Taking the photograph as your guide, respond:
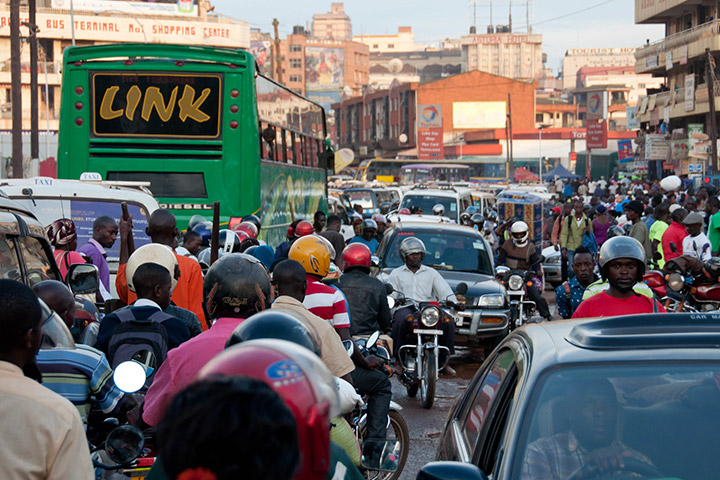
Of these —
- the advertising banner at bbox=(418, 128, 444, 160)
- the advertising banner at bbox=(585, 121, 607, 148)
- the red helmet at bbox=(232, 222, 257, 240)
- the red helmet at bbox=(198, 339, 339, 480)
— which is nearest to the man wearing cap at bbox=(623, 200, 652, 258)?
the red helmet at bbox=(232, 222, 257, 240)

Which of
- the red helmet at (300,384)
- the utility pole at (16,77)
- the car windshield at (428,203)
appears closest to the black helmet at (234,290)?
the red helmet at (300,384)

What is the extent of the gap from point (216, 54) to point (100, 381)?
37.6ft

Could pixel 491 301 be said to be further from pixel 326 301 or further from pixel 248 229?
pixel 326 301

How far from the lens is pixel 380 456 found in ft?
13.9

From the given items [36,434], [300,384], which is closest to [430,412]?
[36,434]

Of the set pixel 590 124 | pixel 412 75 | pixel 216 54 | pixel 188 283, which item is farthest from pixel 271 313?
pixel 412 75

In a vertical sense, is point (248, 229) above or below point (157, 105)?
below

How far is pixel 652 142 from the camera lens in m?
50.4

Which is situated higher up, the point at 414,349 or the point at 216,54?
the point at 216,54

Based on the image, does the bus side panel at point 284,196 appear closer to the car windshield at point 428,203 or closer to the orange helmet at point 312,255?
the car windshield at point 428,203

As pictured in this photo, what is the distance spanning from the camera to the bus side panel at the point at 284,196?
16609 mm

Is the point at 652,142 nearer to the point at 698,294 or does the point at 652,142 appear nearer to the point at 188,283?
the point at 698,294

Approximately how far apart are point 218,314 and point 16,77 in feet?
70.8

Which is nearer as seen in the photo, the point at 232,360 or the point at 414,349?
the point at 232,360
